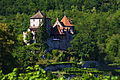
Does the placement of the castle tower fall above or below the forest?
above

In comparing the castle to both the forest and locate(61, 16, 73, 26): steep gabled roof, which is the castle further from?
locate(61, 16, 73, 26): steep gabled roof

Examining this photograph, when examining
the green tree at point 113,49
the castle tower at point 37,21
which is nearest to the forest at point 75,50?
the green tree at point 113,49

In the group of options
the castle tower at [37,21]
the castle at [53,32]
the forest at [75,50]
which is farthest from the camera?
the castle tower at [37,21]

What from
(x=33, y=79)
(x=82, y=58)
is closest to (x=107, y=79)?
(x=33, y=79)

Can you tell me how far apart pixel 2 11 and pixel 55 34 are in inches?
1901

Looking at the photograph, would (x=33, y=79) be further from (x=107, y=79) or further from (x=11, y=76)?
(x=107, y=79)

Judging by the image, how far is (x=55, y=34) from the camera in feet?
204

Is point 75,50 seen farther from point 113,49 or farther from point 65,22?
point 65,22

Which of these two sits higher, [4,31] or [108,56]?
[4,31]

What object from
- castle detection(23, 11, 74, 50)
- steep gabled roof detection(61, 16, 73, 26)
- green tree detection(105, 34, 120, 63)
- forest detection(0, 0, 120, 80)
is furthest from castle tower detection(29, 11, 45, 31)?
green tree detection(105, 34, 120, 63)

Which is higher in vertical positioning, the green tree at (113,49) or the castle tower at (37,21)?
the castle tower at (37,21)

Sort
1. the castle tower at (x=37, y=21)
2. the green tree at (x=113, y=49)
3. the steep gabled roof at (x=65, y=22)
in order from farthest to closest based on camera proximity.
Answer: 1. the steep gabled roof at (x=65, y=22)
2. the green tree at (x=113, y=49)
3. the castle tower at (x=37, y=21)

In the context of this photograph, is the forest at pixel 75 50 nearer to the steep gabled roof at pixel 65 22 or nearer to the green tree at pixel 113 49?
the green tree at pixel 113 49

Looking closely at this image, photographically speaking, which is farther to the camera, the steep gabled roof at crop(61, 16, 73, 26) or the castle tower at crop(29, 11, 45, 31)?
the steep gabled roof at crop(61, 16, 73, 26)
